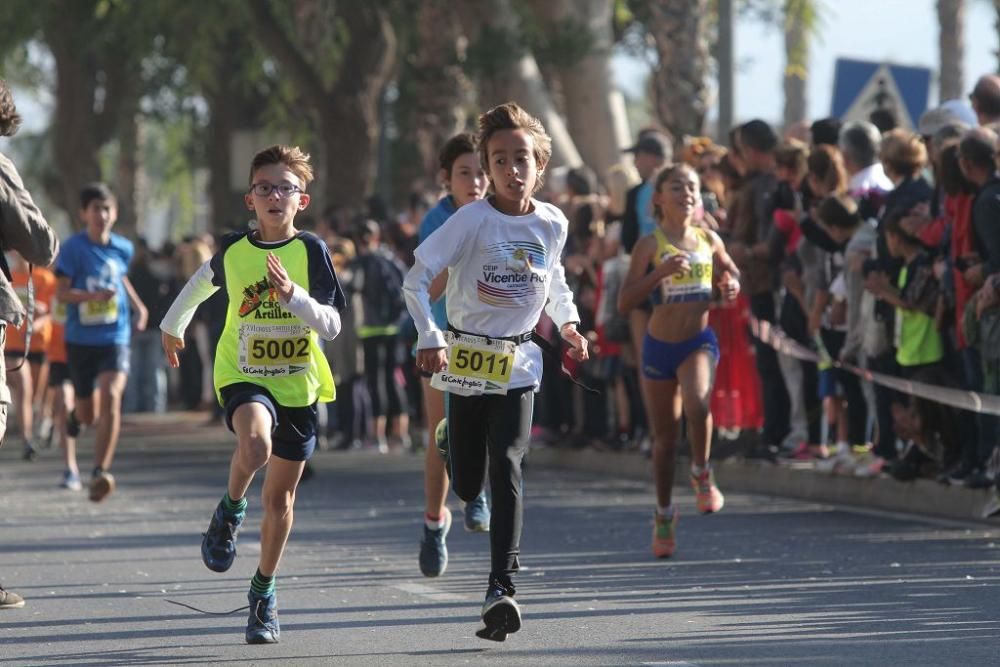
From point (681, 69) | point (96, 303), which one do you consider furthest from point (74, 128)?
point (96, 303)

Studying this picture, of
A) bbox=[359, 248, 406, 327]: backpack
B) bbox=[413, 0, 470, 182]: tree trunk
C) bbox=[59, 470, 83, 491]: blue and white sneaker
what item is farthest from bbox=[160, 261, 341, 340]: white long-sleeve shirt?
bbox=[413, 0, 470, 182]: tree trunk

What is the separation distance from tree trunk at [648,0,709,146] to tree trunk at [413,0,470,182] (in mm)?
3791

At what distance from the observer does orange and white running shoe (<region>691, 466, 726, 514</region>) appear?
1106 cm

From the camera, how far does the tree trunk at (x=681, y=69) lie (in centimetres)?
2281

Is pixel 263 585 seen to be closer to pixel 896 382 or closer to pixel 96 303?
pixel 896 382

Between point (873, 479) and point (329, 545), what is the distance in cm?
351

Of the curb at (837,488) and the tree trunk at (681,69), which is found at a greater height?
the tree trunk at (681,69)

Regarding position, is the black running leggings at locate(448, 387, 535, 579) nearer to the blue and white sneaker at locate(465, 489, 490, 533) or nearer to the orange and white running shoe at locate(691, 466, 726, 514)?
the blue and white sneaker at locate(465, 489, 490, 533)

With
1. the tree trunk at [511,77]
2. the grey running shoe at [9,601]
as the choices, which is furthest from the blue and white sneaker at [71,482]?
the tree trunk at [511,77]

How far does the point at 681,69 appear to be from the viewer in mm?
22812

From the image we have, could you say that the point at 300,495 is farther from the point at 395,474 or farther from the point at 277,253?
the point at 277,253

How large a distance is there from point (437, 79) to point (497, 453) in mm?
18328

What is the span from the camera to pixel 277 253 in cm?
870

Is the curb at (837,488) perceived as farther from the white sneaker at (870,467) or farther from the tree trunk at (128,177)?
the tree trunk at (128,177)
